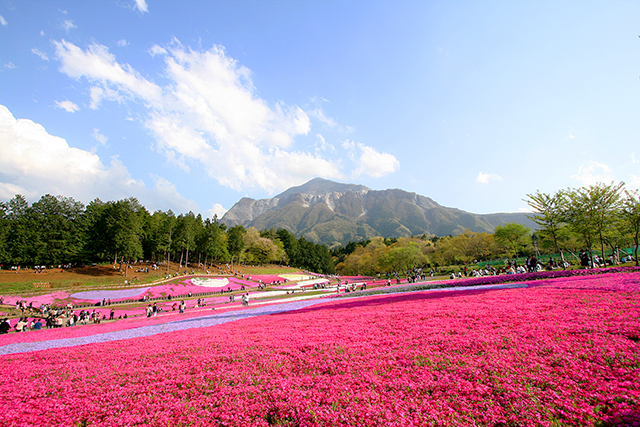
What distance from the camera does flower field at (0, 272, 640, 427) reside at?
4.83m

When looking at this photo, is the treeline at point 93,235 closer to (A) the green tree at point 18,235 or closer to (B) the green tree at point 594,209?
(A) the green tree at point 18,235

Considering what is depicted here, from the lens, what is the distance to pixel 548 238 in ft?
175

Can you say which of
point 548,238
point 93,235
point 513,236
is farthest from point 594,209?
point 93,235

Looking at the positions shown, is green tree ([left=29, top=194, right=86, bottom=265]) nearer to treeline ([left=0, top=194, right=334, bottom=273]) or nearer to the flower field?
treeline ([left=0, top=194, right=334, bottom=273])

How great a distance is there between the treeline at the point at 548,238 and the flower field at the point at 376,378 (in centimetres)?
2379

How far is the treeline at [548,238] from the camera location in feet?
90.7

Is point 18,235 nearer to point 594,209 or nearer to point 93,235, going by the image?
point 93,235

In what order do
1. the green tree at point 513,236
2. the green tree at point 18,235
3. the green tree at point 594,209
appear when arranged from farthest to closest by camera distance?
the green tree at point 513,236 → the green tree at point 18,235 → the green tree at point 594,209

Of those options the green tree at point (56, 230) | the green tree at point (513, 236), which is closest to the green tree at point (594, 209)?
the green tree at point (513, 236)

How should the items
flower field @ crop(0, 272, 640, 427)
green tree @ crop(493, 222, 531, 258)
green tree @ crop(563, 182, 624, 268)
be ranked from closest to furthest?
flower field @ crop(0, 272, 640, 427)
green tree @ crop(563, 182, 624, 268)
green tree @ crop(493, 222, 531, 258)

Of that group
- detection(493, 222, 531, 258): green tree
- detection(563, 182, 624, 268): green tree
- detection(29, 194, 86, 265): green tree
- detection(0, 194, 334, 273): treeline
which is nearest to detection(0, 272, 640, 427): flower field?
detection(563, 182, 624, 268): green tree

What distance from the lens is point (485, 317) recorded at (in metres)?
10.5

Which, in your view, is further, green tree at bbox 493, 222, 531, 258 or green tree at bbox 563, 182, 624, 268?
green tree at bbox 493, 222, 531, 258

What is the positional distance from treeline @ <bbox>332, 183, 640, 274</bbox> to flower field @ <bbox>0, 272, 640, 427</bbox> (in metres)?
23.8
